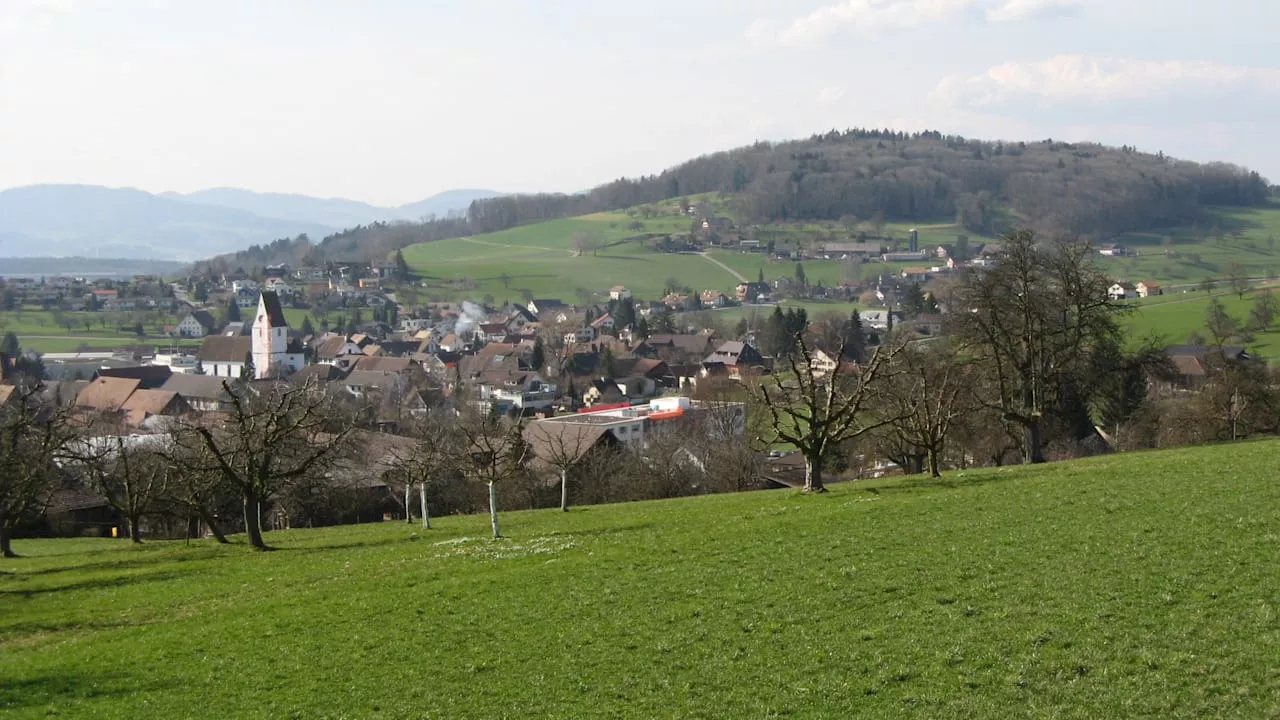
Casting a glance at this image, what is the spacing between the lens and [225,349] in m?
150

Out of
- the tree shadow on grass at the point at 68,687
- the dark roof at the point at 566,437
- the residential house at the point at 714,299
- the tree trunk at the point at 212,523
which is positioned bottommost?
the dark roof at the point at 566,437

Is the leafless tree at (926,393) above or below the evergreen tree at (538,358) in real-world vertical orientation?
above

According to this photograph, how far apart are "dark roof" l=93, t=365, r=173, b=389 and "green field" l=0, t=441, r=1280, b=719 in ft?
330

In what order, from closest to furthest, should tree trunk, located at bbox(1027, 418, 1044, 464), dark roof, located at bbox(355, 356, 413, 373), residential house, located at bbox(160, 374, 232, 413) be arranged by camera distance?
tree trunk, located at bbox(1027, 418, 1044, 464) < residential house, located at bbox(160, 374, 232, 413) < dark roof, located at bbox(355, 356, 413, 373)

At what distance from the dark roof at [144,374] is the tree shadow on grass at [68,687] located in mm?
106564

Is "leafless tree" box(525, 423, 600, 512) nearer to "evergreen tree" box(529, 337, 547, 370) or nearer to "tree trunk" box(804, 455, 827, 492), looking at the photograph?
"tree trunk" box(804, 455, 827, 492)

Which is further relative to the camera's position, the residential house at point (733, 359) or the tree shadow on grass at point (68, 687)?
the residential house at point (733, 359)

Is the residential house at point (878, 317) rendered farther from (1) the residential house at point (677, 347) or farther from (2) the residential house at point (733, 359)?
(2) the residential house at point (733, 359)

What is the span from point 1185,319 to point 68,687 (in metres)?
116

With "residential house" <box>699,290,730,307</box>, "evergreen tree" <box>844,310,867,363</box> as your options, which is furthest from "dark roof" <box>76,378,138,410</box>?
"residential house" <box>699,290,730,307</box>

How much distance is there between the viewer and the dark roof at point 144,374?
11882 cm

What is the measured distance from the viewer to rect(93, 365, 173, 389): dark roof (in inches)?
4678

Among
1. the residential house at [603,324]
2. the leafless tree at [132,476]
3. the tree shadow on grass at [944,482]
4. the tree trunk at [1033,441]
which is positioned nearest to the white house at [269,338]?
the residential house at [603,324]

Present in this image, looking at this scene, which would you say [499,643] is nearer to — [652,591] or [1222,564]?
[652,591]
